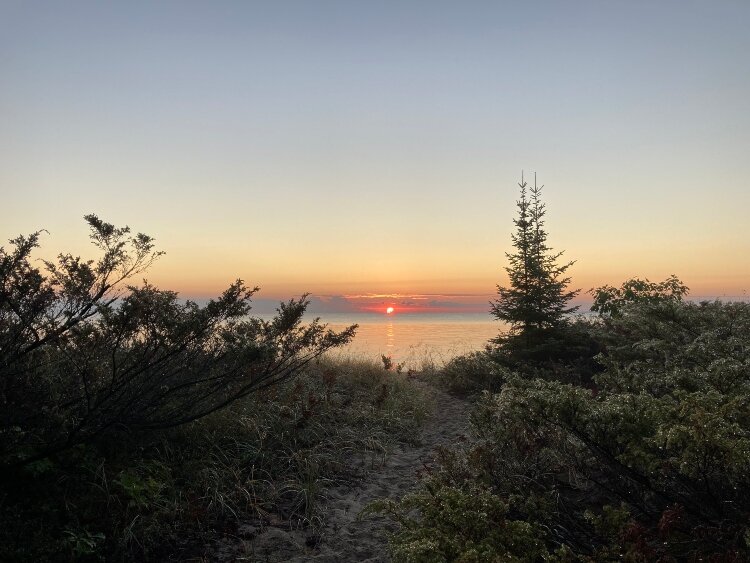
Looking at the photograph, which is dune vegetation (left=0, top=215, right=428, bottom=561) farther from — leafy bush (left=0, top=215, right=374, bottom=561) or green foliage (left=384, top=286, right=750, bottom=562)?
green foliage (left=384, top=286, right=750, bottom=562)

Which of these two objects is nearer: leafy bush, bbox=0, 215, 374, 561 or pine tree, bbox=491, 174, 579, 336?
leafy bush, bbox=0, 215, 374, 561

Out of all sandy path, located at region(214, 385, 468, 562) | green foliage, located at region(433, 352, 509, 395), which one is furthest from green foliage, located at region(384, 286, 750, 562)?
green foliage, located at region(433, 352, 509, 395)

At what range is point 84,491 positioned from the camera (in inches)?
205

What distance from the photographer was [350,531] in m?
5.64

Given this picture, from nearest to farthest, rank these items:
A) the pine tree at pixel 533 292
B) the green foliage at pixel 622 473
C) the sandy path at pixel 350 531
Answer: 1. the green foliage at pixel 622 473
2. the sandy path at pixel 350 531
3. the pine tree at pixel 533 292

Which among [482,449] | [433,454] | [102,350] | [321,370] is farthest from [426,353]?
[102,350]

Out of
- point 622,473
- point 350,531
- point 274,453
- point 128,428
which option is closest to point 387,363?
point 274,453

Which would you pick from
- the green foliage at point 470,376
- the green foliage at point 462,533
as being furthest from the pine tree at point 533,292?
the green foliage at point 462,533

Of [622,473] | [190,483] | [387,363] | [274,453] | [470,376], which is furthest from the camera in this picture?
[387,363]

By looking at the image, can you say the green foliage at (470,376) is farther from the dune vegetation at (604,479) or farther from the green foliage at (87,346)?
the green foliage at (87,346)

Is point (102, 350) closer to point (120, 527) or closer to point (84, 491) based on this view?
point (84, 491)

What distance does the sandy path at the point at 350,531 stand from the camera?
5066 millimetres

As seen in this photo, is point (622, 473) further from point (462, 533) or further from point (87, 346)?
point (87, 346)

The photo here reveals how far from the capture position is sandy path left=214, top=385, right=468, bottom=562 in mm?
5066
